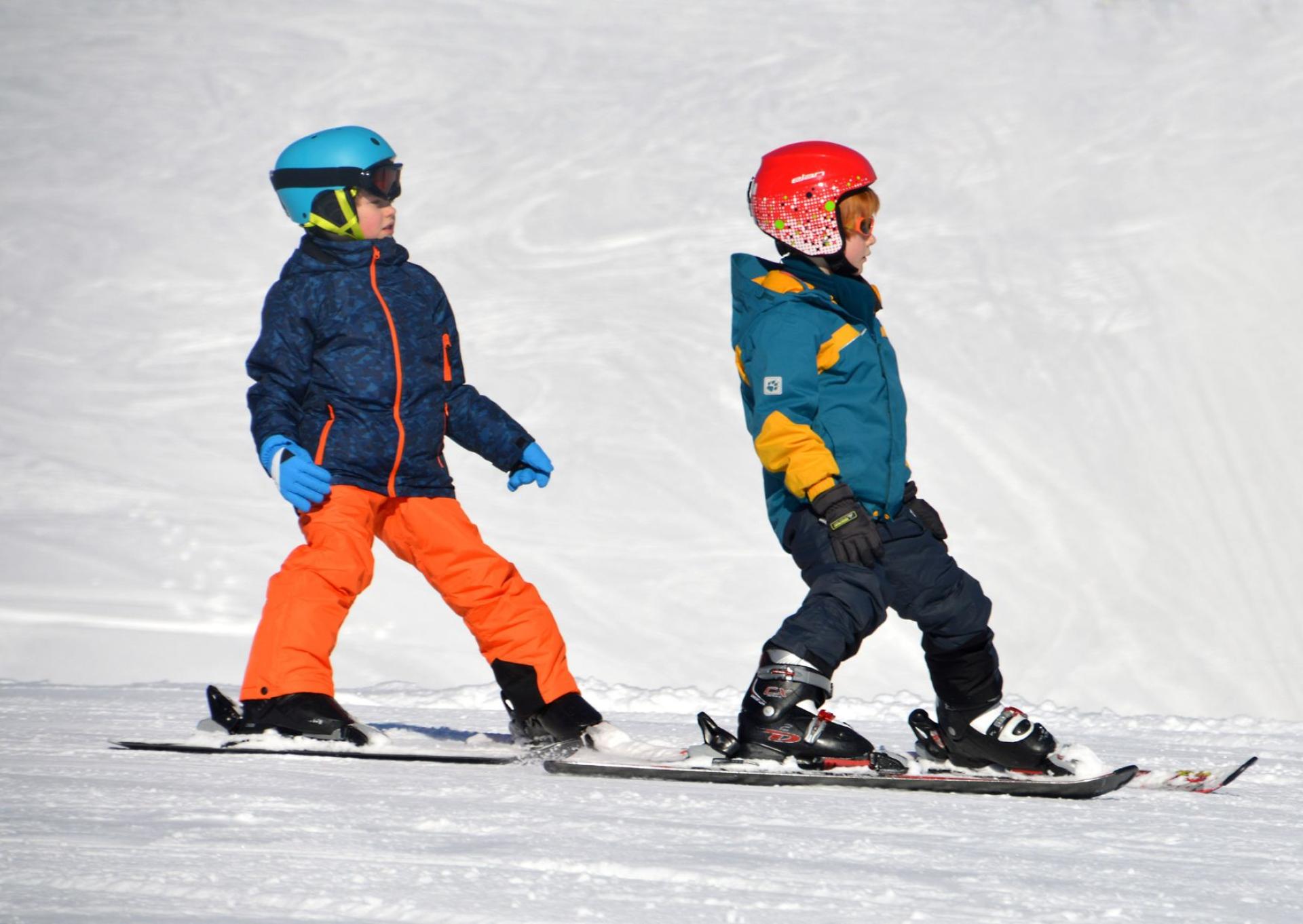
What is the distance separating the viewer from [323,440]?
366 centimetres

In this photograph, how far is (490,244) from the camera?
31.6ft

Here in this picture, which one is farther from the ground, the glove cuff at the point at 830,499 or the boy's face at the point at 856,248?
the boy's face at the point at 856,248

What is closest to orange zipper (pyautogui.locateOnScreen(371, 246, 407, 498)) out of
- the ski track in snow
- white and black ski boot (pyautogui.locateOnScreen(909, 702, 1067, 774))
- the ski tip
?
the ski track in snow

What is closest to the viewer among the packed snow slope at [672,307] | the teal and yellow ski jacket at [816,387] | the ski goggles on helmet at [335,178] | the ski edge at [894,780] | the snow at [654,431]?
the snow at [654,431]

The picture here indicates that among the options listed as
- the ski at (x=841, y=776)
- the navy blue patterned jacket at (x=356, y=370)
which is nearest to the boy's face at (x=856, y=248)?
the navy blue patterned jacket at (x=356, y=370)

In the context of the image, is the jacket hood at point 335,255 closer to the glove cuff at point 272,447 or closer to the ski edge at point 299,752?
the glove cuff at point 272,447

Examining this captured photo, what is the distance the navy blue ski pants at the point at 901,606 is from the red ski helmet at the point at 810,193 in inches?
25.9

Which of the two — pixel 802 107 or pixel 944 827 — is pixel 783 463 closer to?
pixel 944 827

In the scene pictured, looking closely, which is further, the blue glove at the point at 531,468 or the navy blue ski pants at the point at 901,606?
the blue glove at the point at 531,468

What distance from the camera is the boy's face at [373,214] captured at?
383 centimetres

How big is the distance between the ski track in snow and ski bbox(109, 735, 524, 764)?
5 cm

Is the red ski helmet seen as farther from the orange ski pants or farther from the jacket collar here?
the orange ski pants

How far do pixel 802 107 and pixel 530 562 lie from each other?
5.91m

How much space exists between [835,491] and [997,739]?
2.27ft
